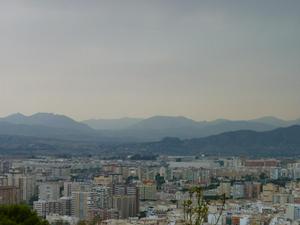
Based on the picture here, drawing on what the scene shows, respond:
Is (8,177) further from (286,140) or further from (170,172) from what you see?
(286,140)

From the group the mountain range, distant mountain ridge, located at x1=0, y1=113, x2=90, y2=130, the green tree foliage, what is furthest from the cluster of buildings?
distant mountain ridge, located at x1=0, y1=113, x2=90, y2=130

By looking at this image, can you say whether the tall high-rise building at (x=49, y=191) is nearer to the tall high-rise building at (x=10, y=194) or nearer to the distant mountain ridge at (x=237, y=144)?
the tall high-rise building at (x=10, y=194)

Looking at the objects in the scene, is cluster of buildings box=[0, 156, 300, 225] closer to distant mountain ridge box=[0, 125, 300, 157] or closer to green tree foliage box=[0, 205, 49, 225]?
green tree foliage box=[0, 205, 49, 225]

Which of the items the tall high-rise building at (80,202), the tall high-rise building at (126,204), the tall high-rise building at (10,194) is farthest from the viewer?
the tall high-rise building at (126,204)

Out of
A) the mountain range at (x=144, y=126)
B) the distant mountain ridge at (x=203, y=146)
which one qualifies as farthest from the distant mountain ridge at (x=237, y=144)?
the mountain range at (x=144, y=126)

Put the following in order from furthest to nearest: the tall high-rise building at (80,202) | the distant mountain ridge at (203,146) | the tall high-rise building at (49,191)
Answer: the distant mountain ridge at (203,146) < the tall high-rise building at (49,191) < the tall high-rise building at (80,202)

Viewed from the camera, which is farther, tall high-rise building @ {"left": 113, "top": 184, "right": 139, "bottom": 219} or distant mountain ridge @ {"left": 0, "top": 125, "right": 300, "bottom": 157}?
distant mountain ridge @ {"left": 0, "top": 125, "right": 300, "bottom": 157}

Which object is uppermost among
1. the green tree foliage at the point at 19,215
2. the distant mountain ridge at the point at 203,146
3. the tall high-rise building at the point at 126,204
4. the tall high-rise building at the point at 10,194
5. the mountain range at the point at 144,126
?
the mountain range at the point at 144,126

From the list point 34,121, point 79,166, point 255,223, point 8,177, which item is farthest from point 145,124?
point 255,223

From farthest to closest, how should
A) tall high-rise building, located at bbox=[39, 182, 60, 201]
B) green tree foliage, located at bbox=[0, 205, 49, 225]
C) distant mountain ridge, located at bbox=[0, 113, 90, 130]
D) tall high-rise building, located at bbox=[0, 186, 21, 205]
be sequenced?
distant mountain ridge, located at bbox=[0, 113, 90, 130] → tall high-rise building, located at bbox=[39, 182, 60, 201] → tall high-rise building, located at bbox=[0, 186, 21, 205] → green tree foliage, located at bbox=[0, 205, 49, 225]
